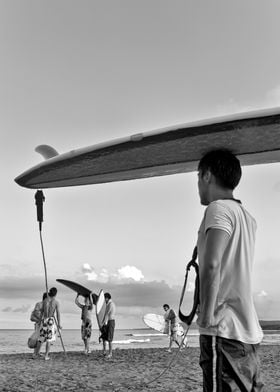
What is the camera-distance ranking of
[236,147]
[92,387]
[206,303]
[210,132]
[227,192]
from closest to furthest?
1. [206,303]
2. [227,192]
3. [210,132]
4. [236,147]
5. [92,387]

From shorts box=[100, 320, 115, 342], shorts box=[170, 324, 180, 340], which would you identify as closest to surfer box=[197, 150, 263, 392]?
shorts box=[100, 320, 115, 342]

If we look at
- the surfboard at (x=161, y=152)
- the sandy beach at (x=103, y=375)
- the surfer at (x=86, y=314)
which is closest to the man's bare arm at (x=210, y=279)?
the surfboard at (x=161, y=152)

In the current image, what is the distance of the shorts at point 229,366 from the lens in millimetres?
1644

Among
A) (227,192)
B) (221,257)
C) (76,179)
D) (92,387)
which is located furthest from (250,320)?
(92,387)

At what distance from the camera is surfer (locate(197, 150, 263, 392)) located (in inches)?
65.6

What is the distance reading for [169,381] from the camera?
7.30m

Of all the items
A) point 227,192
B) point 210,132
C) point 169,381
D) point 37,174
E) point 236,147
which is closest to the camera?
point 227,192

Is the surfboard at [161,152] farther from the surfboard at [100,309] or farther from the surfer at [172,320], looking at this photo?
the surfer at [172,320]

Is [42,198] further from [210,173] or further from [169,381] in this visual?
[169,381]

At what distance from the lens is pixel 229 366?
1656 millimetres

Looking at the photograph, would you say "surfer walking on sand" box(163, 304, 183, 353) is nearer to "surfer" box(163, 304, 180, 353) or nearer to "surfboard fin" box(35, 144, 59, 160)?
"surfer" box(163, 304, 180, 353)

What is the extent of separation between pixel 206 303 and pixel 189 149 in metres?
1.02

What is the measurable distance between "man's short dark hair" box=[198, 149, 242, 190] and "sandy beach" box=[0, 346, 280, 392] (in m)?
5.42

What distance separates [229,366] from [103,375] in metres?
6.86
